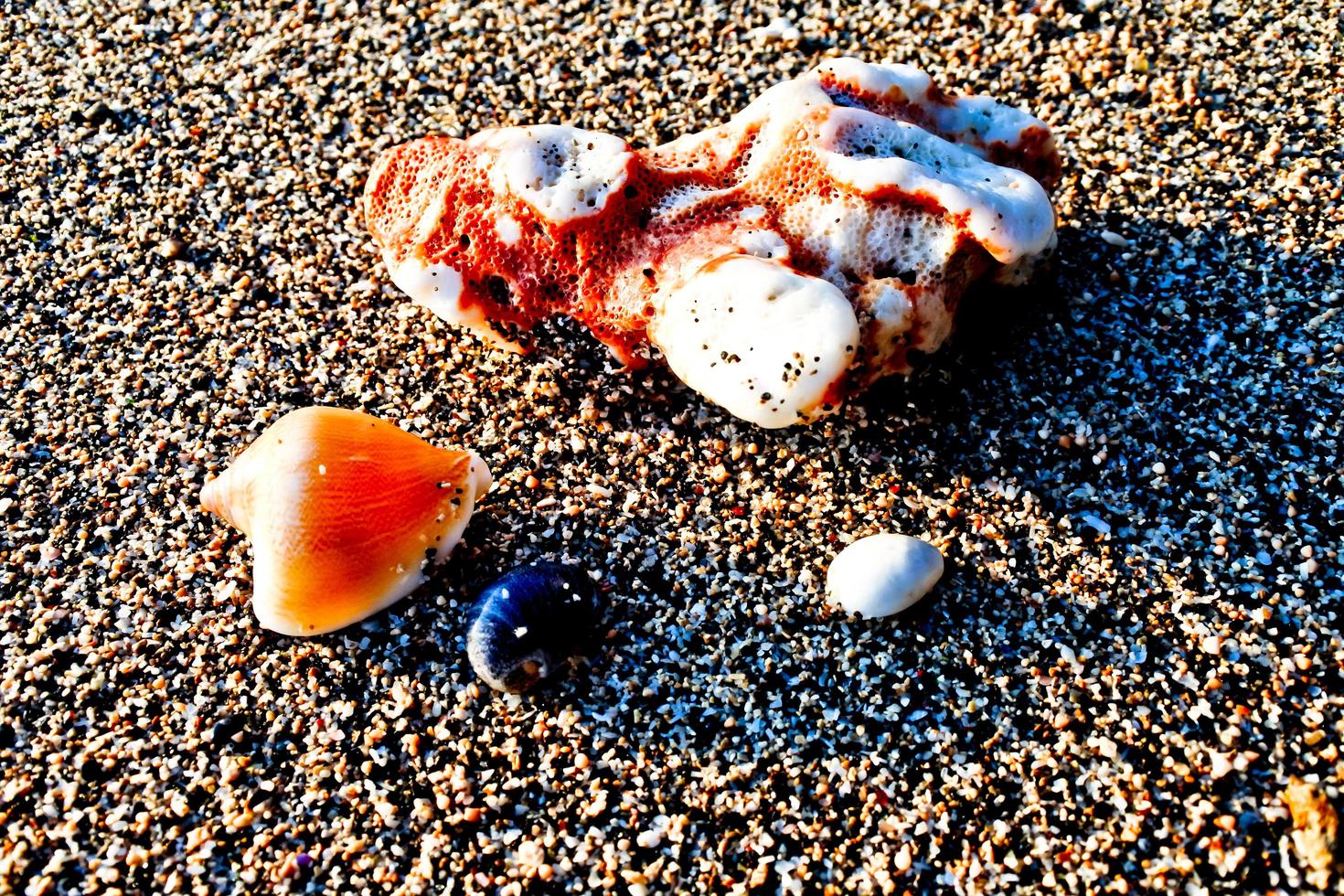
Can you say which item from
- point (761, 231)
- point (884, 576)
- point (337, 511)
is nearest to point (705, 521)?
point (884, 576)

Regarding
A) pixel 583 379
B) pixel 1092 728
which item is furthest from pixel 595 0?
pixel 1092 728

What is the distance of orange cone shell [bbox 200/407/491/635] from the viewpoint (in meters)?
2.36

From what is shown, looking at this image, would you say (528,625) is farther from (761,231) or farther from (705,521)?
(761,231)

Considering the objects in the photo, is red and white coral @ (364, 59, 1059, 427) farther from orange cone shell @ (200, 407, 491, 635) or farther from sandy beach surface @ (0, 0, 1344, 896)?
orange cone shell @ (200, 407, 491, 635)

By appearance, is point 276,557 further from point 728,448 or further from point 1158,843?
point 1158,843

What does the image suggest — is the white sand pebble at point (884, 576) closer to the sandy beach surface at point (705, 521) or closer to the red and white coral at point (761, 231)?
the sandy beach surface at point (705, 521)

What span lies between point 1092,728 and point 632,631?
3.33 ft

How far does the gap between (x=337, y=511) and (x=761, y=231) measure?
121cm

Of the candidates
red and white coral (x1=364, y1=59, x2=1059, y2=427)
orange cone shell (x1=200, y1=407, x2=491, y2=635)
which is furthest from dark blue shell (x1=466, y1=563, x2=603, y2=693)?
red and white coral (x1=364, y1=59, x2=1059, y2=427)

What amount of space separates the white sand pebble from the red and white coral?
0.37m

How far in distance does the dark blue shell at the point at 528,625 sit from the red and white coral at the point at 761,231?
593mm

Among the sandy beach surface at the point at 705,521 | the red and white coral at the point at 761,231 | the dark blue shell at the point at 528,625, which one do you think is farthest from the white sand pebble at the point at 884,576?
the dark blue shell at the point at 528,625

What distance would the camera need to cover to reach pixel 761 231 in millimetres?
2574

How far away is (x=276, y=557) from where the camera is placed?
2.36 m
